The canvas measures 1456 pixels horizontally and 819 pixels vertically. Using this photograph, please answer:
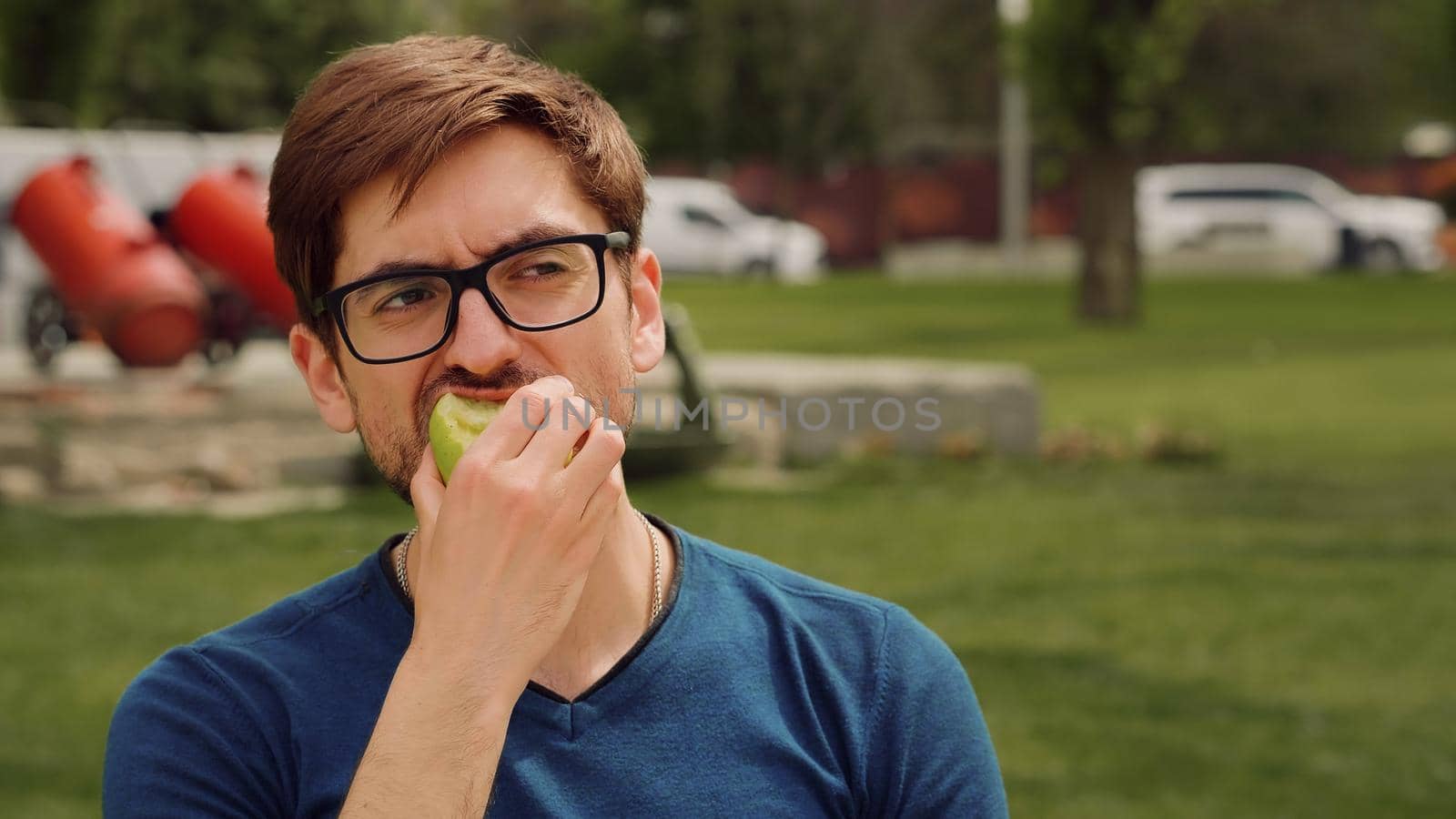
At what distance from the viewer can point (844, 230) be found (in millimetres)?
45250

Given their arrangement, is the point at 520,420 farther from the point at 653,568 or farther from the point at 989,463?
the point at 989,463

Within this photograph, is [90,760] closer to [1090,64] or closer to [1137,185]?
[1090,64]

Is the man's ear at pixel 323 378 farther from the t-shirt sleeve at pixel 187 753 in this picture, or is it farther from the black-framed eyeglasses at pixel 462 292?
the t-shirt sleeve at pixel 187 753

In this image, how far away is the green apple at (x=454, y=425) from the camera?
189 cm

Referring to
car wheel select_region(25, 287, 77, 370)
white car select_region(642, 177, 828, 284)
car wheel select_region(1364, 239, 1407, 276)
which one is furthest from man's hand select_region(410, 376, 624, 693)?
car wheel select_region(1364, 239, 1407, 276)

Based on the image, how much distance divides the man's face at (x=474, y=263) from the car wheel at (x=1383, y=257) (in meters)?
35.8

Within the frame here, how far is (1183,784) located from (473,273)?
3.96m

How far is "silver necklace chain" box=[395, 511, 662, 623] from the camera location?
81.0 inches

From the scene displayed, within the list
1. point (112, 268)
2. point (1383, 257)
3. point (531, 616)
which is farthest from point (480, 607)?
point (1383, 257)

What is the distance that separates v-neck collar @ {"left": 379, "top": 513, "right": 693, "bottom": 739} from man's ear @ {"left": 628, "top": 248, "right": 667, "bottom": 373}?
31cm

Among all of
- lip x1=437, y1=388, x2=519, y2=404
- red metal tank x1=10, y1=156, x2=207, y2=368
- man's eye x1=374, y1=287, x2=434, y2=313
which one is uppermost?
man's eye x1=374, y1=287, x2=434, y2=313

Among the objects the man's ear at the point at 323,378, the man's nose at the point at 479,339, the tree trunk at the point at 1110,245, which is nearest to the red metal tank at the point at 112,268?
→ the man's ear at the point at 323,378

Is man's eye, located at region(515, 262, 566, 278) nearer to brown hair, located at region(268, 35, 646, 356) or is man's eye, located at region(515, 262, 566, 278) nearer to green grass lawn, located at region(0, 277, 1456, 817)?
brown hair, located at region(268, 35, 646, 356)

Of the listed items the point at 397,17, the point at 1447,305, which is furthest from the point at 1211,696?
the point at 397,17
